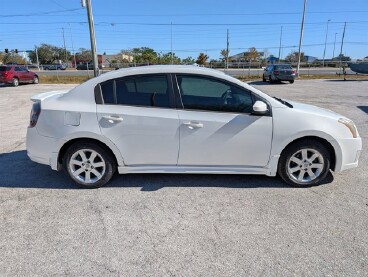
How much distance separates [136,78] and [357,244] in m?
3.08

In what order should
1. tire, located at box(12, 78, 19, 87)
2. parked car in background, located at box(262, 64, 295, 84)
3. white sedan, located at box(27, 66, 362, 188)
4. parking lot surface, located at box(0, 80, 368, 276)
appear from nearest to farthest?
1. parking lot surface, located at box(0, 80, 368, 276)
2. white sedan, located at box(27, 66, 362, 188)
3. tire, located at box(12, 78, 19, 87)
4. parked car in background, located at box(262, 64, 295, 84)

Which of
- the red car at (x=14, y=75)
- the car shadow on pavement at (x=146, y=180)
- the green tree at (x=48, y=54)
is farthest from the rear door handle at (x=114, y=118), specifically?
the green tree at (x=48, y=54)

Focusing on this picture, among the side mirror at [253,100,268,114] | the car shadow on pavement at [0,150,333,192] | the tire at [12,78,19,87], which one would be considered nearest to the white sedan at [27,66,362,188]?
the side mirror at [253,100,268,114]

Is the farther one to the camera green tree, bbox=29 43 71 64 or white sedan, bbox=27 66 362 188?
green tree, bbox=29 43 71 64

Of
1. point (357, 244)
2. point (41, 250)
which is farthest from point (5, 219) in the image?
point (357, 244)

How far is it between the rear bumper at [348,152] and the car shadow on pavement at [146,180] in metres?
0.36

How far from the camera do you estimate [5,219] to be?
123 inches

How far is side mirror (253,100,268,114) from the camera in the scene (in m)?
3.48

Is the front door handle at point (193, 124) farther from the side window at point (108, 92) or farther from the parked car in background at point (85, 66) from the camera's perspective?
the parked car in background at point (85, 66)

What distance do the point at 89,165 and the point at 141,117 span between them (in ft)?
3.24

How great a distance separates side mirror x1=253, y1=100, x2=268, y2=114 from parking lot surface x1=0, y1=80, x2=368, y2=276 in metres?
1.05

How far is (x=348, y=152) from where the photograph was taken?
3.74 meters

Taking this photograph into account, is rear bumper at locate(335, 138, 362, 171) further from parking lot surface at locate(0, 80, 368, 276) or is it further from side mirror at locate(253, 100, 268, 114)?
side mirror at locate(253, 100, 268, 114)

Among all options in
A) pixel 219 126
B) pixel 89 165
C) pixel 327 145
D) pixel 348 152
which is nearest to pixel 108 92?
pixel 89 165
